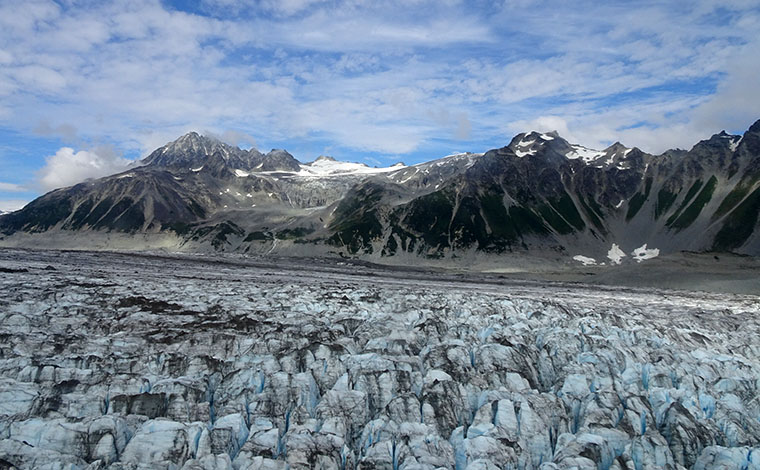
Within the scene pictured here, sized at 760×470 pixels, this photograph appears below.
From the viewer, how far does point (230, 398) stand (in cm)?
1919

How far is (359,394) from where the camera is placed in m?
19.5

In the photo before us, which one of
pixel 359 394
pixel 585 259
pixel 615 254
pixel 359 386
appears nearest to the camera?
pixel 359 394

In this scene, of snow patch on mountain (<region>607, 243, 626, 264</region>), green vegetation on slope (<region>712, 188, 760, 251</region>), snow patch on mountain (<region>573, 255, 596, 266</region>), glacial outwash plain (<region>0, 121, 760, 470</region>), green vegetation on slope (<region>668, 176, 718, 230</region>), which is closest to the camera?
glacial outwash plain (<region>0, 121, 760, 470</region>)

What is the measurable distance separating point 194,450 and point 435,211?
186 metres

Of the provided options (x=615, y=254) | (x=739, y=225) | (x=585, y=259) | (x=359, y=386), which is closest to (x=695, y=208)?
(x=739, y=225)

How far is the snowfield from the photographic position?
15117 mm

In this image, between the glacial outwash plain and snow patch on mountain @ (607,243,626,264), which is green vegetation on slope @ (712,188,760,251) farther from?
the glacial outwash plain

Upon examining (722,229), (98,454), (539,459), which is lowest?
(539,459)

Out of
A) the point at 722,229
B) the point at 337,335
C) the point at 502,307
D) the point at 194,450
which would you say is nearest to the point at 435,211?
the point at 722,229

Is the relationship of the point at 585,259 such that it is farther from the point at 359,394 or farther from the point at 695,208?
the point at 359,394

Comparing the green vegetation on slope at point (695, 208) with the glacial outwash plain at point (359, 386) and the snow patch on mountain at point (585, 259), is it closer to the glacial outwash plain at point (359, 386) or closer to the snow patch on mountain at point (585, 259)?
the snow patch on mountain at point (585, 259)

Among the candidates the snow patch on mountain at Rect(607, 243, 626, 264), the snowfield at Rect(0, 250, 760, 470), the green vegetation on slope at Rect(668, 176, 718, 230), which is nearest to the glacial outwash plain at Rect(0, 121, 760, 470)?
the snowfield at Rect(0, 250, 760, 470)

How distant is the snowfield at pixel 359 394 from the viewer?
49.6ft

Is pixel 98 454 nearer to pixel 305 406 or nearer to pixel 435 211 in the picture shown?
pixel 305 406
